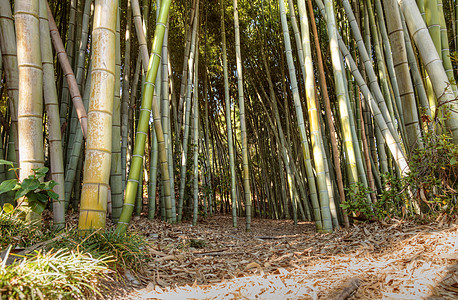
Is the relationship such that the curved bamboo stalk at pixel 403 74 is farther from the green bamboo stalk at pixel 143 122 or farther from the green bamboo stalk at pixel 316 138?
the green bamboo stalk at pixel 143 122

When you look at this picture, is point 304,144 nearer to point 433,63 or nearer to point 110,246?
point 433,63

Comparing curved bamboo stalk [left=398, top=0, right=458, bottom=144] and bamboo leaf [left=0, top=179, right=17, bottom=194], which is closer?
Answer: bamboo leaf [left=0, top=179, right=17, bottom=194]

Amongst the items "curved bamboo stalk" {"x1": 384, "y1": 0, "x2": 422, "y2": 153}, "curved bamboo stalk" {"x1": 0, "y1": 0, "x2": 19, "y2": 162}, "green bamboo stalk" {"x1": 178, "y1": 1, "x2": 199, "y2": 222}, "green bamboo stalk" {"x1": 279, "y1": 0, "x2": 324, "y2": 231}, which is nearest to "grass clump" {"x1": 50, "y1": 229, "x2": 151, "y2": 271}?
"curved bamboo stalk" {"x1": 0, "y1": 0, "x2": 19, "y2": 162}

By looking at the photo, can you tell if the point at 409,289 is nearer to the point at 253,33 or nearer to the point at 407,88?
the point at 407,88

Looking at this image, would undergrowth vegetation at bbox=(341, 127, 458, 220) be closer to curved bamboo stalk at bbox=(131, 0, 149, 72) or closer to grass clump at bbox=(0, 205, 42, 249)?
curved bamboo stalk at bbox=(131, 0, 149, 72)

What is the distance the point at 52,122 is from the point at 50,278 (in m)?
1.09

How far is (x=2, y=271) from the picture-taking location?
92 centimetres

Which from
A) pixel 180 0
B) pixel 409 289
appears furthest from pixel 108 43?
pixel 180 0

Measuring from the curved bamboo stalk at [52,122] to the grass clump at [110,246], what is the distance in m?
0.33

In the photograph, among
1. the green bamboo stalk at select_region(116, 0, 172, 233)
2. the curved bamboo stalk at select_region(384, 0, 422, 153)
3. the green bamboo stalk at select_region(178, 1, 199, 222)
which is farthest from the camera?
the green bamboo stalk at select_region(178, 1, 199, 222)

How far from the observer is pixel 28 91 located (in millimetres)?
1597

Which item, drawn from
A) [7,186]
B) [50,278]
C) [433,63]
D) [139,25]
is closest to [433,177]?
[433,63]

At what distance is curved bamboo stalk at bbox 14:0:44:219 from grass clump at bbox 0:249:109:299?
2.22 feet

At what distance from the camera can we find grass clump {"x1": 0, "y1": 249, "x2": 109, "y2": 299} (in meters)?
0.90
